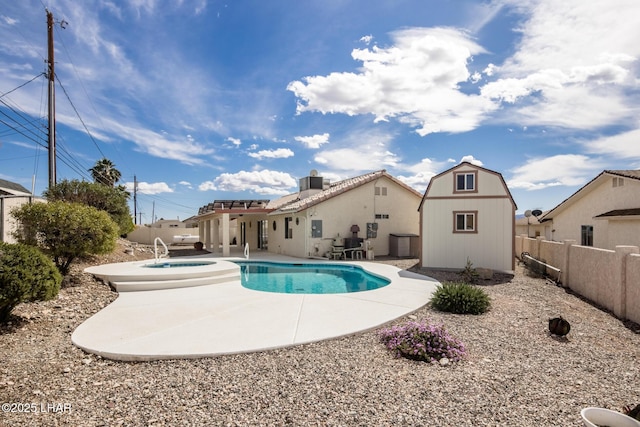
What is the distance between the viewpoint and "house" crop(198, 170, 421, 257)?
19.7 m

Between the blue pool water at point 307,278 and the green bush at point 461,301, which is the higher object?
the green bush at point 461,301

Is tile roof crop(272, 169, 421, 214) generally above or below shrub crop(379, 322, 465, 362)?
above

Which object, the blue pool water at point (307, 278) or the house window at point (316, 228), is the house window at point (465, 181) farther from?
the house window at point (316, 228)

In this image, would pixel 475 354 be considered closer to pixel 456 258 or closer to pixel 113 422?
pixel 113 422

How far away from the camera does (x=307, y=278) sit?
14.0m

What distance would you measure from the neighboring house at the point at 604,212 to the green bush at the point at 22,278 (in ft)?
69.2

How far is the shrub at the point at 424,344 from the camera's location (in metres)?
5.05

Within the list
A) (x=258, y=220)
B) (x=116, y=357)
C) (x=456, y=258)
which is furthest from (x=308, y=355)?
(x=258, y=220)

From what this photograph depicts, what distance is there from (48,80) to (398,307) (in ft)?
63.8

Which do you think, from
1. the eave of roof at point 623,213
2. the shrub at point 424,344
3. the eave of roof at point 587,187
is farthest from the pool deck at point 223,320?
the eave of roof at point 587,187

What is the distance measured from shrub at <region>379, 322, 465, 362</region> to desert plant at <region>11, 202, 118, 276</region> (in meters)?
8.73

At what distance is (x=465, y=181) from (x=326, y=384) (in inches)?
504

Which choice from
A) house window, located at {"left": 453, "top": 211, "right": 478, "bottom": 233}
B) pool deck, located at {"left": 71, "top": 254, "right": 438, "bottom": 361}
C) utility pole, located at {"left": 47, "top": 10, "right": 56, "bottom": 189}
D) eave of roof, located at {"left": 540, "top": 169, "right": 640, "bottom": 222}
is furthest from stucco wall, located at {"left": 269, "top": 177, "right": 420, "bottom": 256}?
utility pole, located at {"left": 47, "top": 10, "right": 56, "bottom": 189}

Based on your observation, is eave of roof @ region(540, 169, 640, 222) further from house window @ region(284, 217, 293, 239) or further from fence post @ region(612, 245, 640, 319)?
house window @ region(284, 217, 293, 239)
